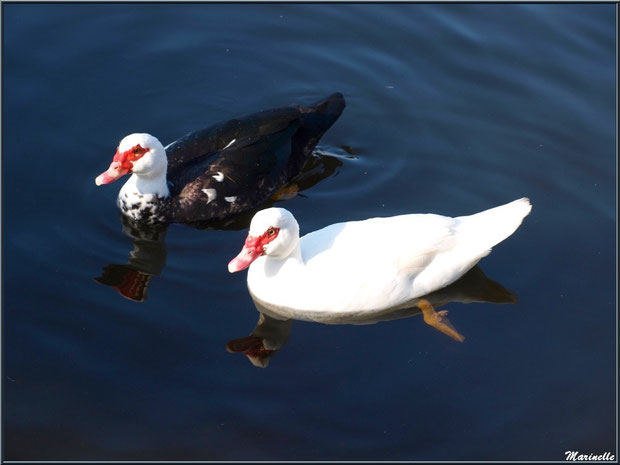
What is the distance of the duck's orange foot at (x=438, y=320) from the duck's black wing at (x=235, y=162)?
5.67 feet

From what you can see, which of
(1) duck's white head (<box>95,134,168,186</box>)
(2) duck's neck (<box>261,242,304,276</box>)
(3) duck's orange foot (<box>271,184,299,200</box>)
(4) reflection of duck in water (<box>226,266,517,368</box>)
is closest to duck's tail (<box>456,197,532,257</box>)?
(4) reflection of duck in water (<box>226,266,517,368</box>)

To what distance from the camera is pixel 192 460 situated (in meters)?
5.26

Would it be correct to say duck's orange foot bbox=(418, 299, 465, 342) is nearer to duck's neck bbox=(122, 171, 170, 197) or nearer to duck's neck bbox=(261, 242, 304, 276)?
duck's neck bbox=(261, 242, 304, 276)

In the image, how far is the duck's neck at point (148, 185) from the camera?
6.91m

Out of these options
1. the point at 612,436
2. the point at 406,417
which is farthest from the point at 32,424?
the point at 612,436

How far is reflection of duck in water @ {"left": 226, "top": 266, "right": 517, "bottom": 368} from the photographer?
235 inches

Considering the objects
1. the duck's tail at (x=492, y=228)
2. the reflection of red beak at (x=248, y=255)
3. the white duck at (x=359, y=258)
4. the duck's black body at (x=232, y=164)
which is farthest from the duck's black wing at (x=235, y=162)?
the duck's tail at (x=492, y=228)

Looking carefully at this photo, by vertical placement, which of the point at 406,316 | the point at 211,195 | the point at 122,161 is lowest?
the point at 406,316

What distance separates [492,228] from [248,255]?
1762mm

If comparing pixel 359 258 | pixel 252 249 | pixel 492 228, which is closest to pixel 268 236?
pixel 252 249

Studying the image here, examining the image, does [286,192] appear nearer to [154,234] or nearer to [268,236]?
[154,234]

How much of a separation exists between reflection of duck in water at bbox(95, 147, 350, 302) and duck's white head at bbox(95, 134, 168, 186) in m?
0.45

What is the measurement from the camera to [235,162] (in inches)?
281

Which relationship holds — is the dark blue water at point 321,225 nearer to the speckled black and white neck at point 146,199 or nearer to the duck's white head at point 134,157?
the speckled black and white neck at point 146,199
